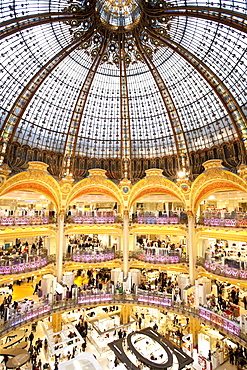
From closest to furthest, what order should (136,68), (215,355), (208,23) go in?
(208,23), (215,355), (136,68)

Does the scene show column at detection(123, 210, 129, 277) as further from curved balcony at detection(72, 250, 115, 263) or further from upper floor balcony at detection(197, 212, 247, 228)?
upper floor balcony at detection(197, 212, 247, 228)


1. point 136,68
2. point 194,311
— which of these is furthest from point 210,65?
point 194,311

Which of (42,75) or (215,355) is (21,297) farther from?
(42,75)

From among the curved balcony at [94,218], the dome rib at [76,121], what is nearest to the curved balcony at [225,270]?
the curved balcony at [94,218]

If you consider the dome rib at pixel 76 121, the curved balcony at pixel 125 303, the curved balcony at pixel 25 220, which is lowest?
the curved balcony at pixel 125 303

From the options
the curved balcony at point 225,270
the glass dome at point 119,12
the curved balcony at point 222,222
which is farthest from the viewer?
the curved balcony at point 222,222

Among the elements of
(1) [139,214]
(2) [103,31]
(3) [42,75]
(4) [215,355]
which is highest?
(2) [103,31]

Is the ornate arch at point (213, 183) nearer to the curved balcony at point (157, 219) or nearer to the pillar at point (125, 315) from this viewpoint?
the curved balcony at point (157, 219)

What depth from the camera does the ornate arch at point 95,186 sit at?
30.4 metres

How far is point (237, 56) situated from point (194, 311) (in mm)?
24627

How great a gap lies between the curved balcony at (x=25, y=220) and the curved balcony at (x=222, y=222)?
17797 millimetres

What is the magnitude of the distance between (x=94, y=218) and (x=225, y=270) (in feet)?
53.5

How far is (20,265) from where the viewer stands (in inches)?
976

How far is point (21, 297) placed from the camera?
29.5 meters
